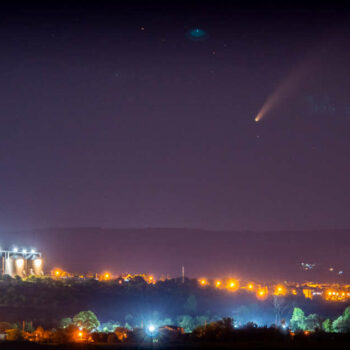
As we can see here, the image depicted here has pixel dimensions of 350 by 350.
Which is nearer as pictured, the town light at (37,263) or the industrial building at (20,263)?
the industrial building at (20,263)

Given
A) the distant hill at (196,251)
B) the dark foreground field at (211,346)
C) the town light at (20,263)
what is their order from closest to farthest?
the dark foreground field at (211,346) < the town light at (20,263) < the distant hill at (196,251)

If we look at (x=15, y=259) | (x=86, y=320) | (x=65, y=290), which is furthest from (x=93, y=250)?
(x=86, y=320)

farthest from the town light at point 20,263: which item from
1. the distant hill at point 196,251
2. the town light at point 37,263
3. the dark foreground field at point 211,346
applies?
the distant hill at point 196,251

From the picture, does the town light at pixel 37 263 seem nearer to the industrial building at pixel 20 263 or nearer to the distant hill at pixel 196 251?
the industrial building at pixel 20 263

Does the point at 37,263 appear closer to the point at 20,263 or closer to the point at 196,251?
the point at 20,263

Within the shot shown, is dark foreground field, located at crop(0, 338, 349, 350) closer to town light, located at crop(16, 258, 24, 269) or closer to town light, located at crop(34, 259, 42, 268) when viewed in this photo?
town light, located at crop(16, 258, 24, 269)

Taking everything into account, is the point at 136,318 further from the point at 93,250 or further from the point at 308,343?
the point at 93,250
